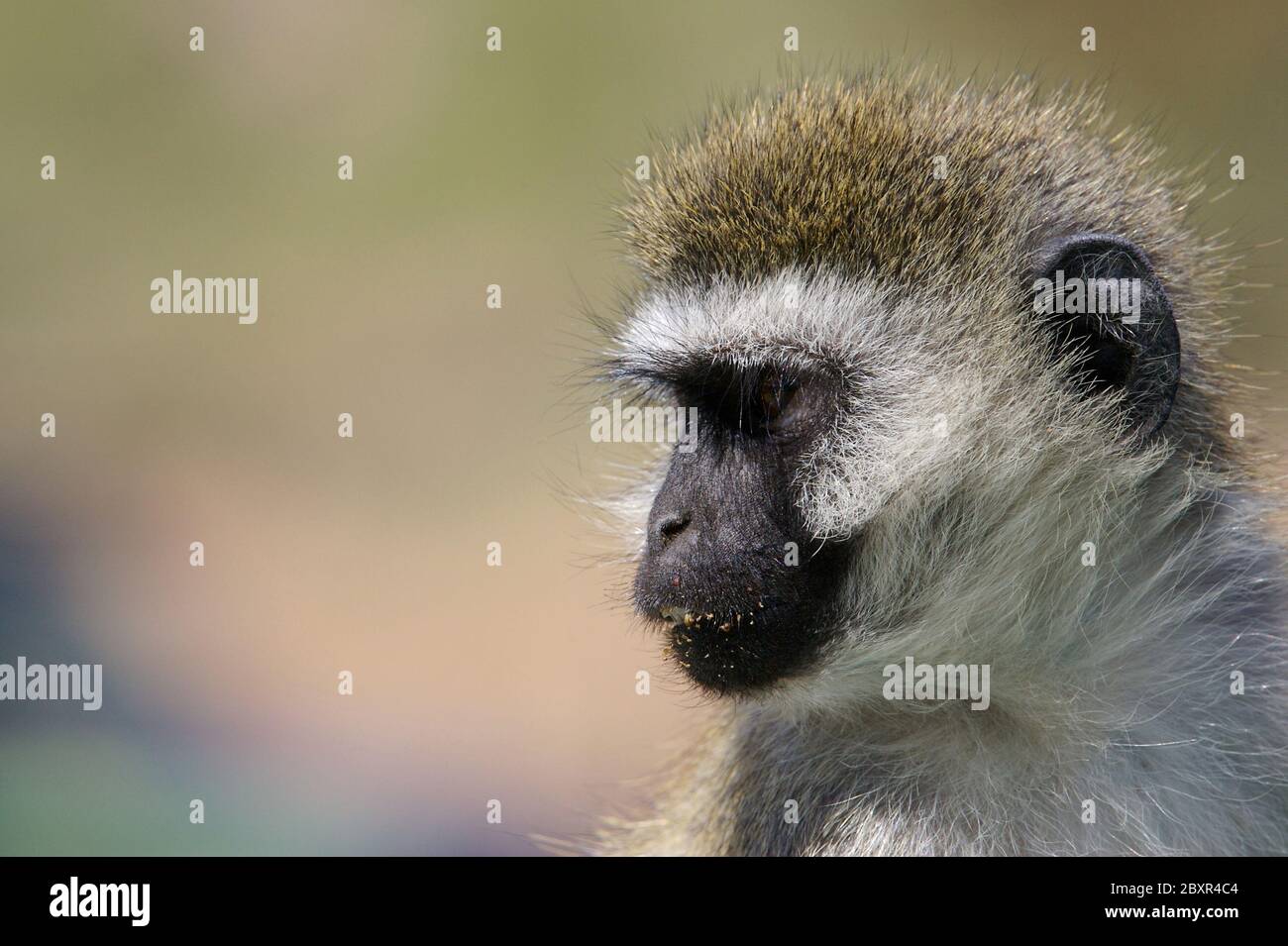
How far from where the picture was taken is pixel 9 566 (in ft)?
32.9

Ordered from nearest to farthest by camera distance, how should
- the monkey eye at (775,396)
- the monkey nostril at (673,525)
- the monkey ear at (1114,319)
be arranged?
the monkey ear at (1114,319)
the monkey nostril at (673,525)
the monkey eye at (775,396)

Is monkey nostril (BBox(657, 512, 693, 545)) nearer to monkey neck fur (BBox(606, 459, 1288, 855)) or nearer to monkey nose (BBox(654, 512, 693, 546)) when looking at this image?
monkey nose (BBox(654, 512, 693, 546))

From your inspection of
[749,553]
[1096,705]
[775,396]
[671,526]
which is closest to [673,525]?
[671,526]

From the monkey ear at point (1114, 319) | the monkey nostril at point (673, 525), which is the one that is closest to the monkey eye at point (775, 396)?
the monkey nostril at point (673, 525)

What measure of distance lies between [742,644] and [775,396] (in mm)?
762

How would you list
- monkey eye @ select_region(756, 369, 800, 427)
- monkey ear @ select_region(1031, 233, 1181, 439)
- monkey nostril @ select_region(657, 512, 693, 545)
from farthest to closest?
monkey eye @ select_region(756, 369, 800, 427)
monkey nostril @ select_region(657, 512, 693, 545)
monkey ear @ select_region(1031, 233, 1181, 439)

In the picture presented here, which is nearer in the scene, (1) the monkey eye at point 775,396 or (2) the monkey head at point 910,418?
(2) the monkey head at point 910,418

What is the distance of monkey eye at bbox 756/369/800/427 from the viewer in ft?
12.4

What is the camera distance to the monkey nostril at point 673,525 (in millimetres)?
3672

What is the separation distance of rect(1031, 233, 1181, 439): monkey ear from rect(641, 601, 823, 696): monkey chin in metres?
1.09

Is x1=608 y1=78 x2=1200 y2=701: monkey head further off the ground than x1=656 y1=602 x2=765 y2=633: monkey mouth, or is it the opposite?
x1=608 y1=78 x2=1200 y2=701: monkey head

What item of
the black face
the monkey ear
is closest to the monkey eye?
the black face

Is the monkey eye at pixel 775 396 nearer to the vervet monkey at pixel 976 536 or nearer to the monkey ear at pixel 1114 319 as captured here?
the vervet monkey at pixel 976 536

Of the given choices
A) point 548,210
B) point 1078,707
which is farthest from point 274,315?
point 1078,707
